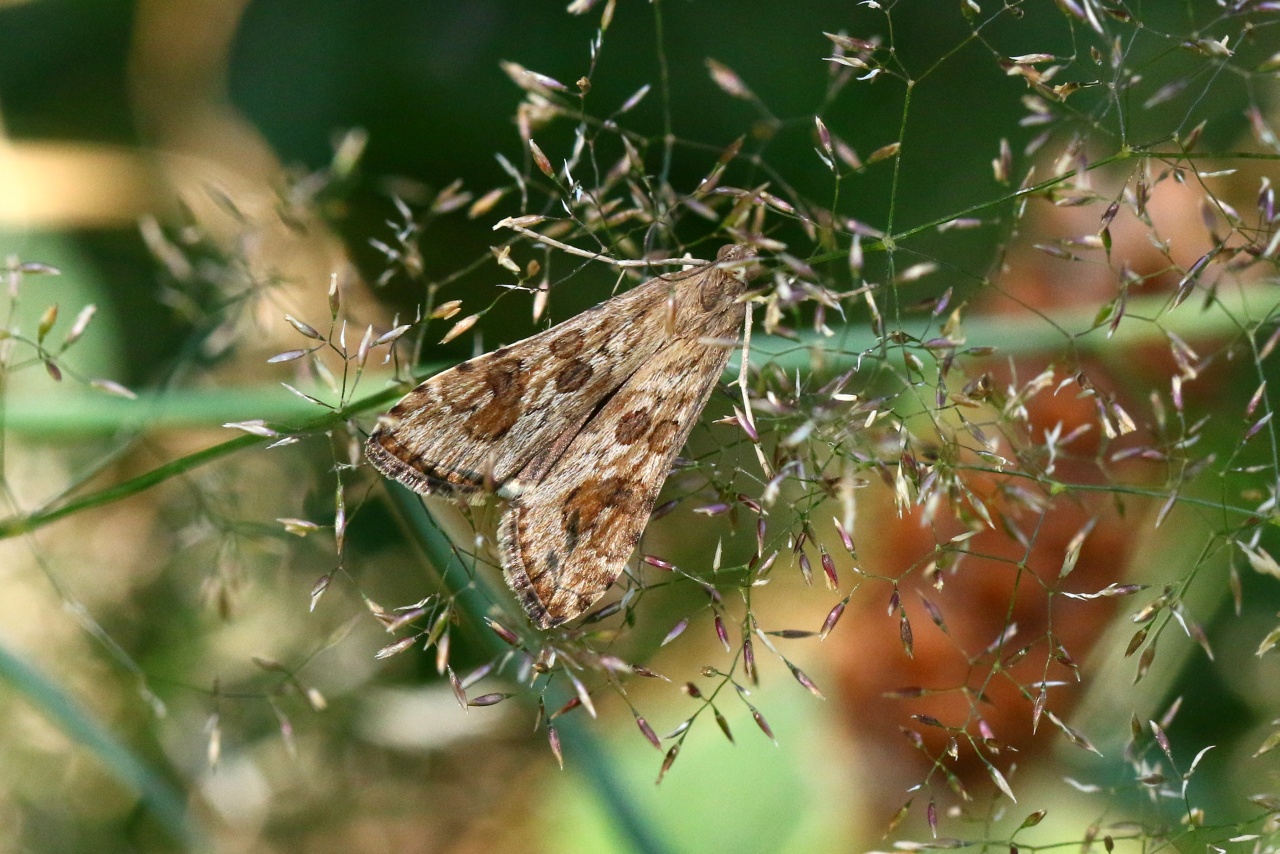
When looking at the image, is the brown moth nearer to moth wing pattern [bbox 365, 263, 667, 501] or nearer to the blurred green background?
moth wing pattern [bbox 365, 263, 667, 501]

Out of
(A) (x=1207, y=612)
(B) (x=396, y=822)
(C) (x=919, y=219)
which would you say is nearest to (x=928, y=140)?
(C) (x=919, y=219)

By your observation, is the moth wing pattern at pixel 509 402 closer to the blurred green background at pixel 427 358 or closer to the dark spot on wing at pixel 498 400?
the dark spot on wing at pixel 498 400

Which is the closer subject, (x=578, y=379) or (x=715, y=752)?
(x=578, y=379)

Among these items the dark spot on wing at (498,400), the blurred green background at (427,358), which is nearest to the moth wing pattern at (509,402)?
the dark spot on wing at (498,400)

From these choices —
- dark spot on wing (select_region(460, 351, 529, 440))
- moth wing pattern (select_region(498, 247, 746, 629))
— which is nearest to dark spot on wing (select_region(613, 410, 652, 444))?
moth wing pattern (select_region(498, 247, 746, 629))

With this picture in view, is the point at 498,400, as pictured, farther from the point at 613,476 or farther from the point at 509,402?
the point at 613,476

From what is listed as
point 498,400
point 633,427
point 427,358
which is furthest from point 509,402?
point 427,358

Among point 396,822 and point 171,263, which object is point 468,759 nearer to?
point 396,822
